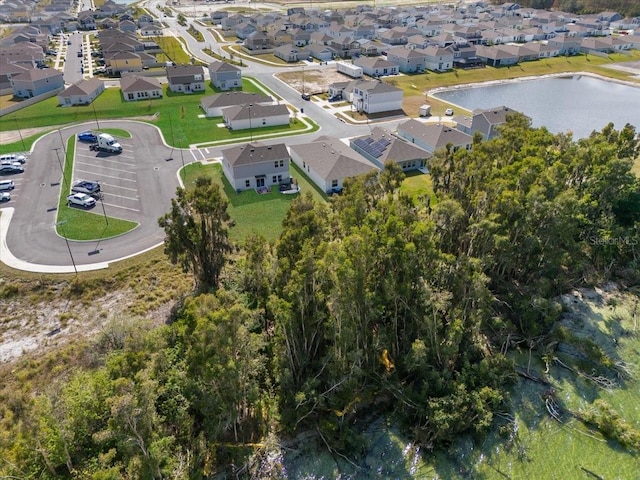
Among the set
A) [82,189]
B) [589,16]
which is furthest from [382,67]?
[589,16]

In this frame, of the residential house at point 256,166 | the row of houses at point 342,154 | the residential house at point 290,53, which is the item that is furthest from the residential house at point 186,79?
the residential house at point 256,166

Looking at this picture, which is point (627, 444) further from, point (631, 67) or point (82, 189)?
point (631, 67)

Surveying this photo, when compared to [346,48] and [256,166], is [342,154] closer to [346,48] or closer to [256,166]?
[256,166]

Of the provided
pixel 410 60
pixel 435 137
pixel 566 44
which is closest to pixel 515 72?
pixel 410 60

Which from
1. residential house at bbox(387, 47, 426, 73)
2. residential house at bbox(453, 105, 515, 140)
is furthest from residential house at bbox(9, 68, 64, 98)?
residential house at bbox(453, 105, 515, 140)

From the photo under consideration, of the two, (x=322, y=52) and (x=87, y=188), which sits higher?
(x=322, y=52)

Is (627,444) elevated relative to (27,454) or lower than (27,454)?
lower
